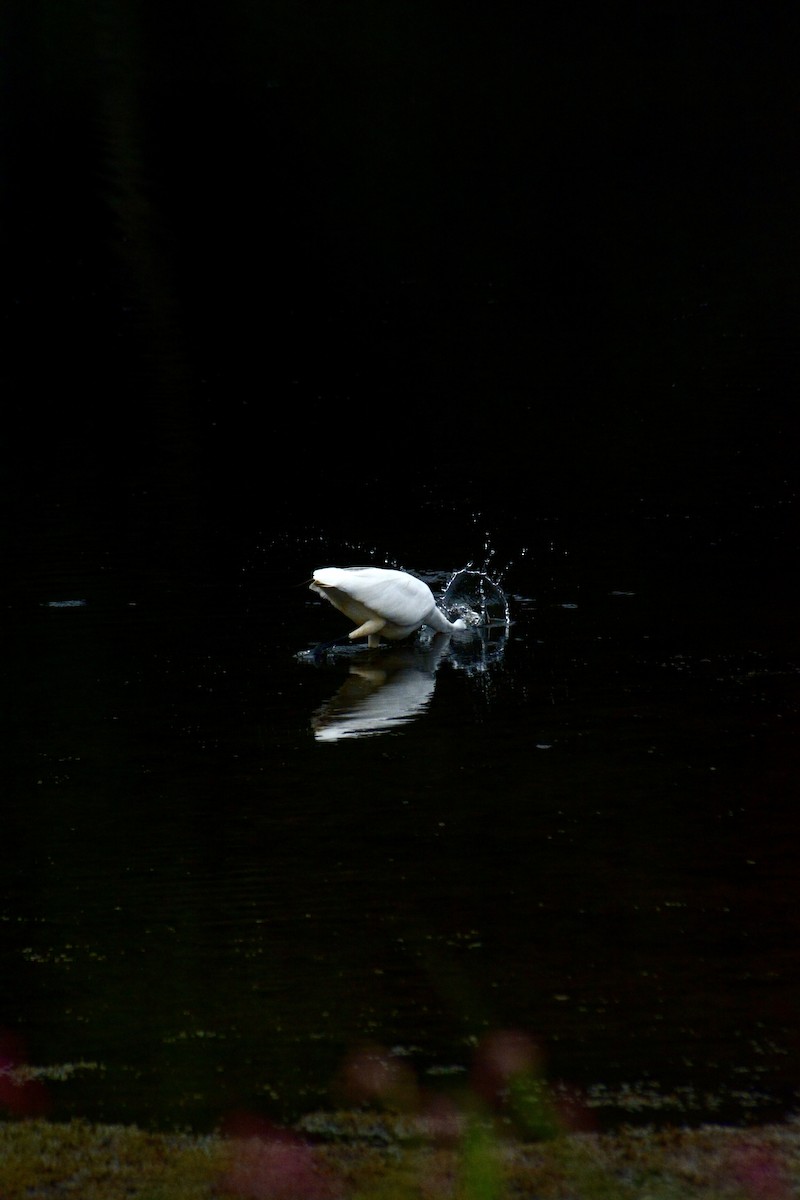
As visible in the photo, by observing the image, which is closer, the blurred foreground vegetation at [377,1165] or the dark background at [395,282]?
the blurred foreground vegetation at [377,1165]

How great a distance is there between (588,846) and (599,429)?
837cm

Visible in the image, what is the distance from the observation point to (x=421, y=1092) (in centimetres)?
527

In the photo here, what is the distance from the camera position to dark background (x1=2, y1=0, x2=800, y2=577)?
13.4 metres

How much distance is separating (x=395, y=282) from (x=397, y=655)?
12853 millimetres

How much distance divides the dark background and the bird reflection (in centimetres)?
200

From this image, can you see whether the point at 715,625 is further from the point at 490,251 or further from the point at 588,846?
the point at 490,251

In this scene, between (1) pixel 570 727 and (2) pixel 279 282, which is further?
(2) pixel 279 282

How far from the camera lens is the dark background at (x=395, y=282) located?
13.4 meters

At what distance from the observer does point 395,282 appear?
72.2 ft

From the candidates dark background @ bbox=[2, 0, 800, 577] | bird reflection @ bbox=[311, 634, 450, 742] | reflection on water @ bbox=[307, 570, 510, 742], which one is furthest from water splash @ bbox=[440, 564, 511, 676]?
dark background @ bbox=[2, 0, 800, 577]

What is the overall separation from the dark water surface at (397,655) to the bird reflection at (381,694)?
33 mm

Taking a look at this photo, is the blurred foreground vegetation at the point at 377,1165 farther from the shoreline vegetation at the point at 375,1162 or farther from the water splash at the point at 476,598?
the water splash at the point at 476,598

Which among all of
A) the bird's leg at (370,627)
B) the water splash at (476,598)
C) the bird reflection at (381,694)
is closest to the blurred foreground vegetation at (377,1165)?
the bird reflection at (381,694)

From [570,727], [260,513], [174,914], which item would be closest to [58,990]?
[174,914]
